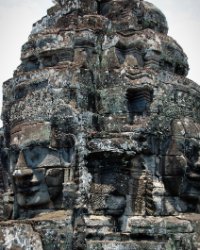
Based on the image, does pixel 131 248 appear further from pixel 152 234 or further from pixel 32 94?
pixel 32 94

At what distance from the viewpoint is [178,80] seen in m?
10.5

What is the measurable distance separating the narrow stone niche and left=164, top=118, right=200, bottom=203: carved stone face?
0.70m

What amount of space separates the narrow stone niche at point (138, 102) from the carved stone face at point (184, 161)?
0.70 metres

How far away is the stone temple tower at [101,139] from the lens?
875 cm

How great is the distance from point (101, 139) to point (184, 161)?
72.4 inches

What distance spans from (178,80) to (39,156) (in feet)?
11.4

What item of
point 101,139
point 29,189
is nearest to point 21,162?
point 29,189

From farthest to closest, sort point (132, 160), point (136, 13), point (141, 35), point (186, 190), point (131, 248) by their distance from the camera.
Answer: point (136, 13) → point (141, 35) → point (186, 190) → point (132, 160) → point (131, 248)

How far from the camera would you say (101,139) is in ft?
30.1

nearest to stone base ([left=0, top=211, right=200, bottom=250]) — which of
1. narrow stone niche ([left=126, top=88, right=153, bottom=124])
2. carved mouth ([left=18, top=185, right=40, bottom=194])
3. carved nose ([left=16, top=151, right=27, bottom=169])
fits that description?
carved mouth ([left=18, top=185, right=40, bottom=194])

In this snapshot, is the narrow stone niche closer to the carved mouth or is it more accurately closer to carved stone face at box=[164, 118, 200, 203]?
carved stone face at box=[164, 118, 200, 203]


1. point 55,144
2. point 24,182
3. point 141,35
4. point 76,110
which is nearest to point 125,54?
point 141,35

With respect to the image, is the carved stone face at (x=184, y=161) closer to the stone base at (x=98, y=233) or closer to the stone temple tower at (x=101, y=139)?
the stone temple tower at (x=101, y=139)

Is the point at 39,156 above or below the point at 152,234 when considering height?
above
